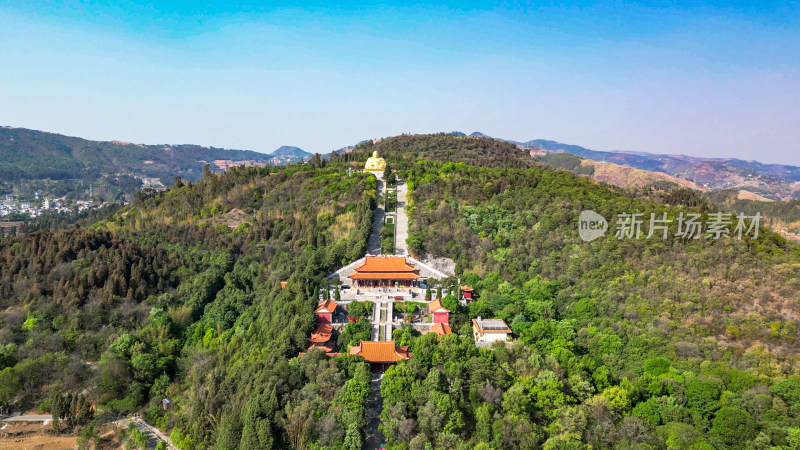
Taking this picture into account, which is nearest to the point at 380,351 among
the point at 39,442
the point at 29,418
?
the point at 39,442

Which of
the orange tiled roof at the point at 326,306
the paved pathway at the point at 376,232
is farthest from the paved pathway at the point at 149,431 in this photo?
the paved pathway at the point at 376,232

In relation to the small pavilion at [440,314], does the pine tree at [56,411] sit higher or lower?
lower

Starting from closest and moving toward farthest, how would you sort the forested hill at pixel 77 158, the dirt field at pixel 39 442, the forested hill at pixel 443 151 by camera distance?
the dirt field at pixel 39 442, the forested hill at pixel 443 151, the forested hill at pixel 77 158

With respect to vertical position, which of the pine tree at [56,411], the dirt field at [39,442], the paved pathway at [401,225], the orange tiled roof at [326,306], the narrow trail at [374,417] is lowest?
the dirt field at [39,442]

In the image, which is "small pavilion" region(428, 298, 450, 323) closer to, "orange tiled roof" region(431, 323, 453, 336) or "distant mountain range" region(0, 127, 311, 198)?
"orange tiled roof" region(431, 323, 453, 336)

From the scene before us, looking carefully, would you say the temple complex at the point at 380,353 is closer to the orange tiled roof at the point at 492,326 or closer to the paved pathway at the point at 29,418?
the orange tiled roof at the point at 492,326

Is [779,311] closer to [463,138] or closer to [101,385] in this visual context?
[101,385]
